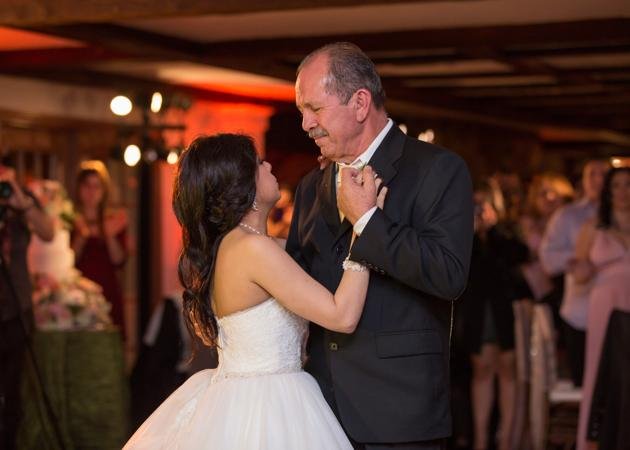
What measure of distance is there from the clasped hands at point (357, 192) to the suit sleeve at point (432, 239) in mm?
38

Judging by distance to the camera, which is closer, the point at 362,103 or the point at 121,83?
the point at 362,103

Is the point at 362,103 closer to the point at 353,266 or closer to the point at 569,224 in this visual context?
the point at 353,266

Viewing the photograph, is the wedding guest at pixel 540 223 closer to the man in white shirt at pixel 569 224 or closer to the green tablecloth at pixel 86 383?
the man in white shirt at pixel 569 224

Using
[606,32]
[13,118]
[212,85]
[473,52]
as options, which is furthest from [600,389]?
[212,85]

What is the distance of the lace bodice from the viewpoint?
3.06 meters

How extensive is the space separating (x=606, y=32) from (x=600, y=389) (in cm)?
214

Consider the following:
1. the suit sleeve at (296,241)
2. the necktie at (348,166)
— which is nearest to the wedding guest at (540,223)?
the suit sleeve at (296,241)

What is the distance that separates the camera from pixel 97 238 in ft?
25.3

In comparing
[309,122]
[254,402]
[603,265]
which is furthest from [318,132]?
[603,265]

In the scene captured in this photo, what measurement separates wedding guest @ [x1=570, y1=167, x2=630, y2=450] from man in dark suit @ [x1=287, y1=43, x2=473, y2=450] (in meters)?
2.84

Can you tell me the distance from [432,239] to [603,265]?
3574 millimetres

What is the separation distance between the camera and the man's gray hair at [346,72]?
2.83 meters

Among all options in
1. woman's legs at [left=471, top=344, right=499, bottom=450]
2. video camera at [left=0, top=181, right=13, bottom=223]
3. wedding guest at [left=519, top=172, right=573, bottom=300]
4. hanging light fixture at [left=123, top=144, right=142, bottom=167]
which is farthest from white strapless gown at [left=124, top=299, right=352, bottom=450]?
wedding guest at [left=519, top=172, right=573, bottom=300]

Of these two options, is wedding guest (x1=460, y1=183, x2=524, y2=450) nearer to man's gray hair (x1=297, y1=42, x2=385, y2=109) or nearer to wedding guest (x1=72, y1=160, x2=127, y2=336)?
wedding guest (x1=72, y1=160, x2=127, y2=336)
